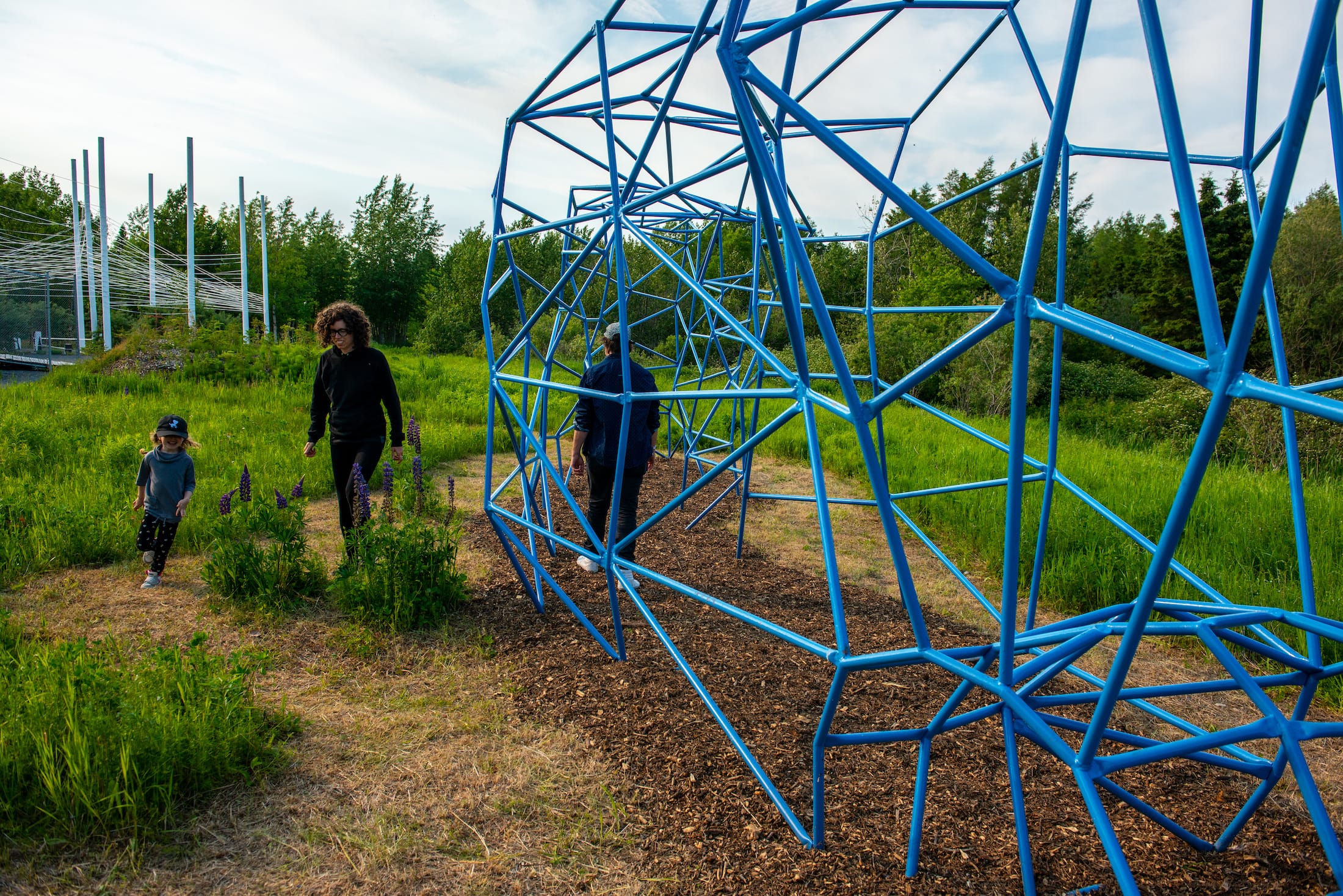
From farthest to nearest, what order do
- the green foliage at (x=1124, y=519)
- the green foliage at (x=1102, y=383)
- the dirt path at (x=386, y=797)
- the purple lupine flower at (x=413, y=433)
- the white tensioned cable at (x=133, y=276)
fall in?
the white tensioned cable at (x=133, y=276), the green foliage at (x=1102, y=383), the purple lupine flower at (x=413, y=433), the green foliage at (x=1124, y=519), the dirt path at (x=386, y=797)

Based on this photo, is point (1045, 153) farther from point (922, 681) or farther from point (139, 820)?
point (139, 820)

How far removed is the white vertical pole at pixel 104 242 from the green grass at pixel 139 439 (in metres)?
5.43

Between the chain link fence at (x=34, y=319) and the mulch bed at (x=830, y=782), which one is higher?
the chain link fence at (x=34, y=319)

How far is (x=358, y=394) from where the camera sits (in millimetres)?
4203

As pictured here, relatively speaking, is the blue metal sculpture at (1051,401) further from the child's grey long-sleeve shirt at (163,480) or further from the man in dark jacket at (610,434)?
the child's grey long-sleeve shirt at (163,480)

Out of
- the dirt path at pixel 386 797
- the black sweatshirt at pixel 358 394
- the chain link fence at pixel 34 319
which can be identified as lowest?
the dirt path at pixel 386 797

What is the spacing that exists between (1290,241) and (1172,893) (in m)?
19.3

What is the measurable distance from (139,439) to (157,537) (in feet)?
10.8

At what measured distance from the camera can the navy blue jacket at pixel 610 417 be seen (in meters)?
4.05

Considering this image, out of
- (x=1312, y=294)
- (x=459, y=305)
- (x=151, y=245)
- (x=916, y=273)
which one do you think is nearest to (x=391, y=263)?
(x=459, y=305)

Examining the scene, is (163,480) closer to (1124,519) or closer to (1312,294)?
(1124,519)

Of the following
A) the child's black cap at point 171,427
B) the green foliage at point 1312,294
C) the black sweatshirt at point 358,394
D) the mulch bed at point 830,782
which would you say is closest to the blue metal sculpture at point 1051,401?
the mulch bed at point 830,782

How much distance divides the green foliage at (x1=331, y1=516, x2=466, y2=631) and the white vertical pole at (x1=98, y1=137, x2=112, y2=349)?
14.7m

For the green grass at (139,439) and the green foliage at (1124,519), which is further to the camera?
the green grass at (139,439)
